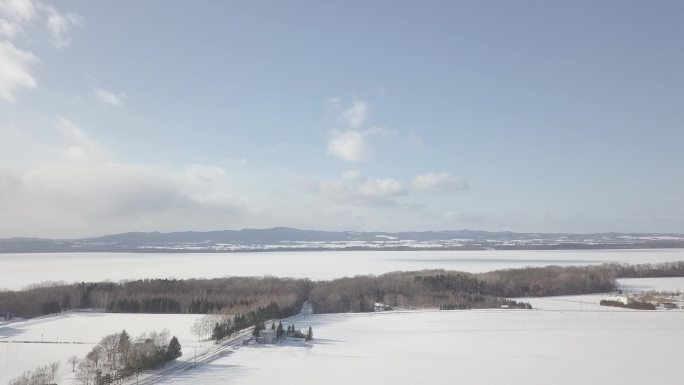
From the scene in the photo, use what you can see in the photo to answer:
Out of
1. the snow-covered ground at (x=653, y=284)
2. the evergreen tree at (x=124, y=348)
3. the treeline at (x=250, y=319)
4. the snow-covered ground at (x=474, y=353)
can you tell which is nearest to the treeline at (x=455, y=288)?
the snow-covered ground at (x=653, y=284)

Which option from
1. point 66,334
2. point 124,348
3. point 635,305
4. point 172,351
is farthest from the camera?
point 635,305

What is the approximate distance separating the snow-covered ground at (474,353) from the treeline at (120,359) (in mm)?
2355

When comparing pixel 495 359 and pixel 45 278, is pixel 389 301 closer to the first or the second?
pixel 495 359

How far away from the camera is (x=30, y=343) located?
46.2 m

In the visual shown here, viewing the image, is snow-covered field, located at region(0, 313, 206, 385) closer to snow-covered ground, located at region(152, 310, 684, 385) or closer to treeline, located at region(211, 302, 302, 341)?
treeline, located at region(211, 302, 302, 341)

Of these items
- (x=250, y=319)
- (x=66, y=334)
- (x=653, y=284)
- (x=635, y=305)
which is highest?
(x=250, y=319)

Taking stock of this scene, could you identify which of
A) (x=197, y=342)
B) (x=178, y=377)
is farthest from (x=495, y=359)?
(x=197, y=342)

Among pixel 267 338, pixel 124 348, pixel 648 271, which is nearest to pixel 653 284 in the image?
pixel 648 271

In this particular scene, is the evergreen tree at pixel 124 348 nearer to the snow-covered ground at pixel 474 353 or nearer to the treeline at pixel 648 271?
the snow-covered ground at pixel 474 353

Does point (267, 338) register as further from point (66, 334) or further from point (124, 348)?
point (66, 334)

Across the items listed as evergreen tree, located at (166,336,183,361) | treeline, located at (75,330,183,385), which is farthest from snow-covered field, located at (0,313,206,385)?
evergreen tree, located at (166,336,183,361)

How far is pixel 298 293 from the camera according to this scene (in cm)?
8294

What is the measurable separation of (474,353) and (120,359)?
81.3ft

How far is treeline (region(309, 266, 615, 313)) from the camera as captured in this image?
76.1m
